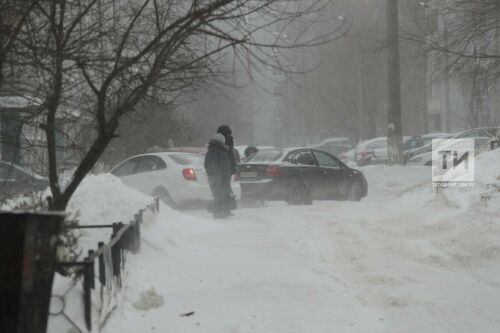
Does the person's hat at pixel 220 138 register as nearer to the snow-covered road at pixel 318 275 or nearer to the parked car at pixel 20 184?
the snow-covered road at pixel 318 275

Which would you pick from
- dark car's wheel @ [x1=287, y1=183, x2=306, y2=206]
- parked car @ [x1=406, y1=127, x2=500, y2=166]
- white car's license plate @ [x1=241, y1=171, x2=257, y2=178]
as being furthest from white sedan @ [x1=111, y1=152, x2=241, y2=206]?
parked car @ [x1=406, y1=127, x2=500, y2=166]

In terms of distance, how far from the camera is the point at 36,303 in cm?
389

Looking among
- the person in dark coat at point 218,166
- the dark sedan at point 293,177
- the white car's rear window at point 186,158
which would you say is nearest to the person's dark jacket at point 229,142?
the person in dark coat at point 218,166

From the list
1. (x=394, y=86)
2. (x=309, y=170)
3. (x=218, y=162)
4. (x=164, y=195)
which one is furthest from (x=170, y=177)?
(x=394, y=86)

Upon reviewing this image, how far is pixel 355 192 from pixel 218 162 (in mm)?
6384

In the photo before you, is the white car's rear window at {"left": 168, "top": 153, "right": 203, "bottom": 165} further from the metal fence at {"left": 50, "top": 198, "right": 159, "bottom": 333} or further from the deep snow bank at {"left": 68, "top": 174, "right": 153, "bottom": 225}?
the metal fence at {"left": 50, "top": 198, "right": 159, "bottom": 333}

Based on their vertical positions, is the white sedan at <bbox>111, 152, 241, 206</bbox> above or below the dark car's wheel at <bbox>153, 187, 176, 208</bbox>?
above

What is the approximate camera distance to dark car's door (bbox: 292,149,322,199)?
17938mm

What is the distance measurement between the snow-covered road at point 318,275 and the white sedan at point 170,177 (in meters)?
3.58

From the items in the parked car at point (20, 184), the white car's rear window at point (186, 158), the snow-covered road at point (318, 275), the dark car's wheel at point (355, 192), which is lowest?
the snow-covered road at point (318, 275)

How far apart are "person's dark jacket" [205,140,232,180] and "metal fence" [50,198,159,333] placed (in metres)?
6.77

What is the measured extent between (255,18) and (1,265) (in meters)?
3.54

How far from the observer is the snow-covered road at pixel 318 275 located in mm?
6035

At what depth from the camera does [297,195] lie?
1772 centimetres
